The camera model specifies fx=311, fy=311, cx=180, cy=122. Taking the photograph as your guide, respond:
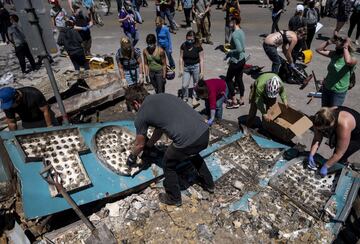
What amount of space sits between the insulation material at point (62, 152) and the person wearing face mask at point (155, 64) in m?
2.68

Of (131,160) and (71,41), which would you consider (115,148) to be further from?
(71,41)

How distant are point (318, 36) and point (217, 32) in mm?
3972

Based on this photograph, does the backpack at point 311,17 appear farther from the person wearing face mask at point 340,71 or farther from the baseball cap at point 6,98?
the baseball cap at point 6,98

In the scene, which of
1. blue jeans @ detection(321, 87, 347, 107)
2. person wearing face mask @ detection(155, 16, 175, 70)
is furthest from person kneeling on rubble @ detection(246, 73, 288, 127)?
person wearing face mask @ detection(155, 16, 175, 70)

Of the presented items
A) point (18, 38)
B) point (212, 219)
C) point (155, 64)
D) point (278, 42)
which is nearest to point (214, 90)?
point (155, 64)

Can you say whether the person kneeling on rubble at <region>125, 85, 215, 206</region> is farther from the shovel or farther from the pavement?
the pavement

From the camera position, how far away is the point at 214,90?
534cm

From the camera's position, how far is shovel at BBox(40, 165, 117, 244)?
138 inches

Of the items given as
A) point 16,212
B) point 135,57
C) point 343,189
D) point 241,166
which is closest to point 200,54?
point 135,57

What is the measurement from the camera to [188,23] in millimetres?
13188

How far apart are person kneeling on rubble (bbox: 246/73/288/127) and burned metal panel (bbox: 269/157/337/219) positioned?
113 centimetres

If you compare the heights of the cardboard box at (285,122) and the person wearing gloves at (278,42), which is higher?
the person wearing gloves at (278,42)

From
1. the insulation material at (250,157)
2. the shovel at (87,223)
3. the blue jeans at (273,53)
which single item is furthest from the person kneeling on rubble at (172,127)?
the blue jeans at (273,53)

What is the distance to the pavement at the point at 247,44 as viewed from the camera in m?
7.18
